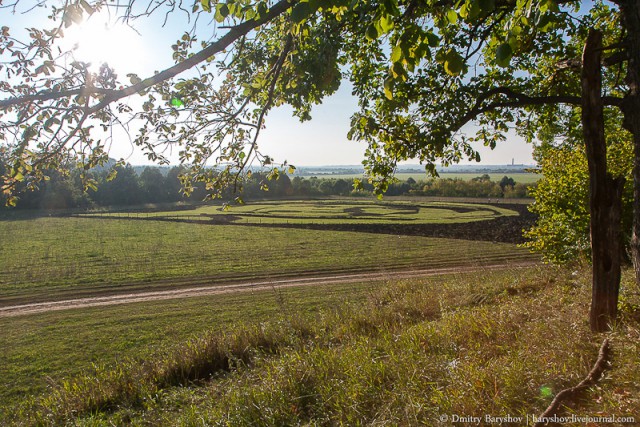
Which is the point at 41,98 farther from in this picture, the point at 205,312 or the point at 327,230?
the point at 327,230

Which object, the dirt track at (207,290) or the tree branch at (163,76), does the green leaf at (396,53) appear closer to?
the tree branch at (163,76)

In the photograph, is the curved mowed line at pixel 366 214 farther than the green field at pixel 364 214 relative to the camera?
Yes

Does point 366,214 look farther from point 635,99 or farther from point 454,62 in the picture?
point 454,62

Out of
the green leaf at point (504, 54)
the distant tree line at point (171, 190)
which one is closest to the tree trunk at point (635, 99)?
the green leaf at point (504, 54)

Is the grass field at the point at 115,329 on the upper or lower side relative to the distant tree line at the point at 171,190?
lower

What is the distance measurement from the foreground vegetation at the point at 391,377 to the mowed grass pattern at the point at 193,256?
17.5m

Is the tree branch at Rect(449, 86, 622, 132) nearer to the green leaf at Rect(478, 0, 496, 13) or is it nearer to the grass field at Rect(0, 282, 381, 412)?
the green leaf at Rect(478, 0, 496, 13)

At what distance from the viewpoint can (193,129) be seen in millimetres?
6027

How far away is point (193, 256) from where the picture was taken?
31.5 metres

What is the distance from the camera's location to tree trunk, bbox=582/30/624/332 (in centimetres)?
481

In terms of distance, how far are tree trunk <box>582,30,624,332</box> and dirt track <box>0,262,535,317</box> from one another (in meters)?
16.1

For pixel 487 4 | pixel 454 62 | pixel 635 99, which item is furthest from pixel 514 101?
pixel 487 4

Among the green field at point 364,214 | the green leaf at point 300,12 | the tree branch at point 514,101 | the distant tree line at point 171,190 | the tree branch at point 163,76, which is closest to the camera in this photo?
the green leaf at point 300,12

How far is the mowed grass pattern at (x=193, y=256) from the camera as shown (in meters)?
24.3
